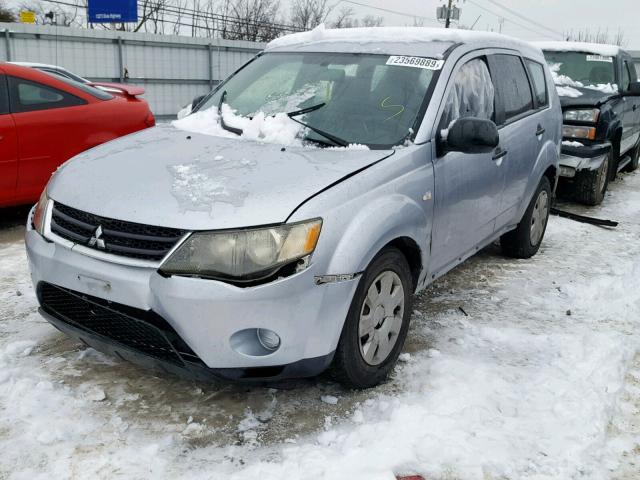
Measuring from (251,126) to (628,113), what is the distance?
707 centimetres

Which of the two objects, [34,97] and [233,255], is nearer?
[233,255]

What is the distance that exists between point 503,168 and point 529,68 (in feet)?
4.20

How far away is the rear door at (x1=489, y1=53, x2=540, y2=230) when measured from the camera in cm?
450

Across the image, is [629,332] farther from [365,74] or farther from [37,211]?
[37,211]

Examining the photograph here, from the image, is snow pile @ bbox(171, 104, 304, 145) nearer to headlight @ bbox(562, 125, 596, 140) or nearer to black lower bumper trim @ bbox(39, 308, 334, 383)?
black lower bumper trim @ bbox(39, 308, 334, 383)

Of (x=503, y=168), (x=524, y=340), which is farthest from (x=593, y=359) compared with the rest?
(x=503, y=168)

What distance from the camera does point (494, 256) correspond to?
567cm

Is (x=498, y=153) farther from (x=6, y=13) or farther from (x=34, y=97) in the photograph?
(x=6, y=13)

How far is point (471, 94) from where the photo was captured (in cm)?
405

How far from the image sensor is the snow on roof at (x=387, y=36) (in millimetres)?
4000

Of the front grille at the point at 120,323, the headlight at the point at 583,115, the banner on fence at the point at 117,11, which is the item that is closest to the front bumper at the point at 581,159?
the headlight at the point at 583,115

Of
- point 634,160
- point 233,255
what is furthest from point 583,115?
point 233,255

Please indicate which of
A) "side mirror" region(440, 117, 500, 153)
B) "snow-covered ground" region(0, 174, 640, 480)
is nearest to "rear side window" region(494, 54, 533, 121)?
"side mirror" region(440, 117, 500, 153)

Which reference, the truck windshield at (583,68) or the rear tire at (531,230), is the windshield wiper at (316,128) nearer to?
the rear tire at (531,230)
